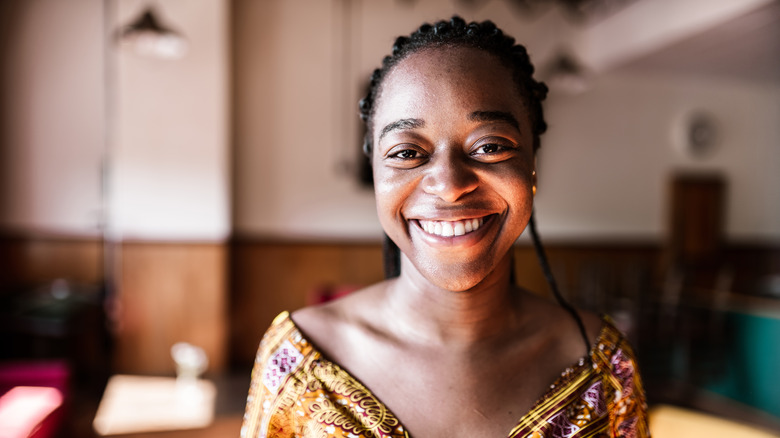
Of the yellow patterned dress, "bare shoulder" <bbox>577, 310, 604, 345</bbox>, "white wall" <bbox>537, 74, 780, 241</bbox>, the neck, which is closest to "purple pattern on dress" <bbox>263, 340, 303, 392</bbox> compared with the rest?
the yellow patterned dress

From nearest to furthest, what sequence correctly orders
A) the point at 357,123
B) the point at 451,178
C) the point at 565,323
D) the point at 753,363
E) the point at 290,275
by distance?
1. the point at 451,178
2. the point at 565,323
3. the point at 753,363
4. the point at 290,275
5. the point at 357,123

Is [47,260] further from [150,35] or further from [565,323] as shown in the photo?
[565,323]

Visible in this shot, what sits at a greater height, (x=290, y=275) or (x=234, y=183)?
(x=234, y=183)

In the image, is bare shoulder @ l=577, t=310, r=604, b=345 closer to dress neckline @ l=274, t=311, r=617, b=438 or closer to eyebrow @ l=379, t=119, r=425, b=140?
dress neckline @ l=274, t=311, r=617, b=438

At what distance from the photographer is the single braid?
82 centimetres

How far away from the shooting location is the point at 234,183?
5.01m

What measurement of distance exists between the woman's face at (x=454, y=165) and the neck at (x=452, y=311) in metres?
0.06

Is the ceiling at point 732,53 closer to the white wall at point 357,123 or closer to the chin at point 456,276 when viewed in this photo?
the white wall at point 357,123

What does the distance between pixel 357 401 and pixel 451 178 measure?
37 centimetres

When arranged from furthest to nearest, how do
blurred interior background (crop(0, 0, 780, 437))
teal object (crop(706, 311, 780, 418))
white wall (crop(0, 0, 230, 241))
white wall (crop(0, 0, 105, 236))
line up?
1. white wall (crop(0, 0, 105, 236))
2. white wall (crop(0, 0, 230, 241))
3. blurred interior background (crop(0, 0, 780, 437))
4. teal object (crop(706, 311, 780, 418))

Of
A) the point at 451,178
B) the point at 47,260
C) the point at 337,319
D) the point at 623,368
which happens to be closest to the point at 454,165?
the point at 451,178

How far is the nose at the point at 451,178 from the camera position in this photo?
2.43ft

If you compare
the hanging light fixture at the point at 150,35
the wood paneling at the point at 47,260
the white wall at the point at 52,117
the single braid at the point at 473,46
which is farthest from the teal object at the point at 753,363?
the white wall at the point at 52,117

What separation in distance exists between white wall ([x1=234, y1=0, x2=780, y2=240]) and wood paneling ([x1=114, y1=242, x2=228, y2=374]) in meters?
0.61
